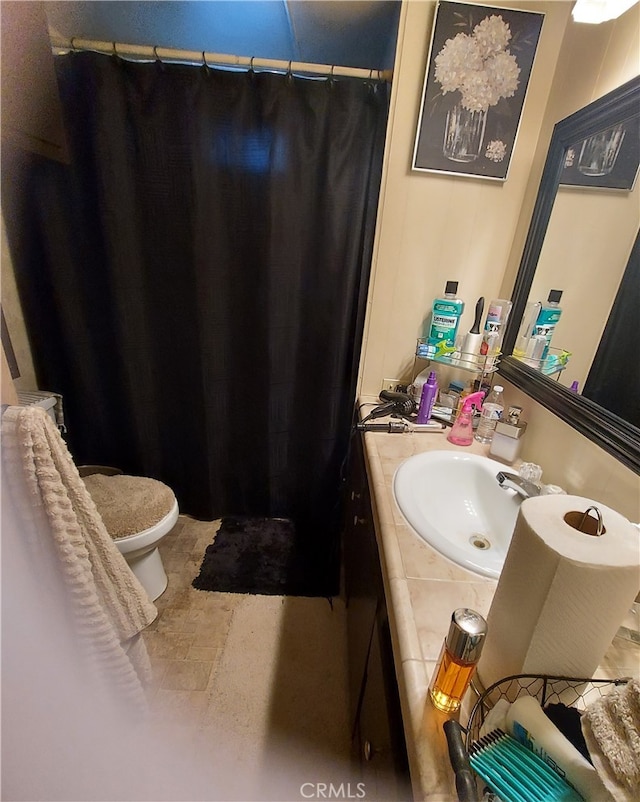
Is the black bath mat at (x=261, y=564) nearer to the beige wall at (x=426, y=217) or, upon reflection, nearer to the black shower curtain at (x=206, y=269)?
the black shower curtain at (x=206, y=269)

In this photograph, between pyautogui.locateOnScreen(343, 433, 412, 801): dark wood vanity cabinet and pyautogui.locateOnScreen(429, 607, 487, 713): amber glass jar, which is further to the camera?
pyautogui.locateOnScreen(343, 433, 412, 801): dark wood vanity cabinet

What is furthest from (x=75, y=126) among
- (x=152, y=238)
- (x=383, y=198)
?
(x=383, y=198)

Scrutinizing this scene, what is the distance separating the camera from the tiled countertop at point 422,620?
39 centimetres

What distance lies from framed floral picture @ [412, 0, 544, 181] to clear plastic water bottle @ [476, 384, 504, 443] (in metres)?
0.72

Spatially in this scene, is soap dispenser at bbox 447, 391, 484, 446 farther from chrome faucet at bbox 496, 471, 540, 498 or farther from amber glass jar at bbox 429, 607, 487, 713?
amber glass jar at bbox 429, 607, 487, 713

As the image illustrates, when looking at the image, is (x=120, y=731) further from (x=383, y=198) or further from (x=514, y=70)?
(x=514, y=70)

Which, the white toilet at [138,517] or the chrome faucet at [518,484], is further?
the white toilet at [138,517]

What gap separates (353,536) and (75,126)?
1734 millimetres

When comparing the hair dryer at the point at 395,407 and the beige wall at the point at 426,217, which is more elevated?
the beige wall at the point at 426,217

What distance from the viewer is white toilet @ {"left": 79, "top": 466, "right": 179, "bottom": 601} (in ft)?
3.87

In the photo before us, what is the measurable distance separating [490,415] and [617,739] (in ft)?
2.79

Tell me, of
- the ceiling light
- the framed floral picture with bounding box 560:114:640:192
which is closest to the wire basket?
the framed floral picture with bounding box 560:114:640:192

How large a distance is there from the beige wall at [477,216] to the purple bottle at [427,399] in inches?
8.4

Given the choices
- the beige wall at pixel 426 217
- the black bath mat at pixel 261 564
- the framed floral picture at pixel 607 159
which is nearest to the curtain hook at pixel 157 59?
the beige wall at pixel 426 217
